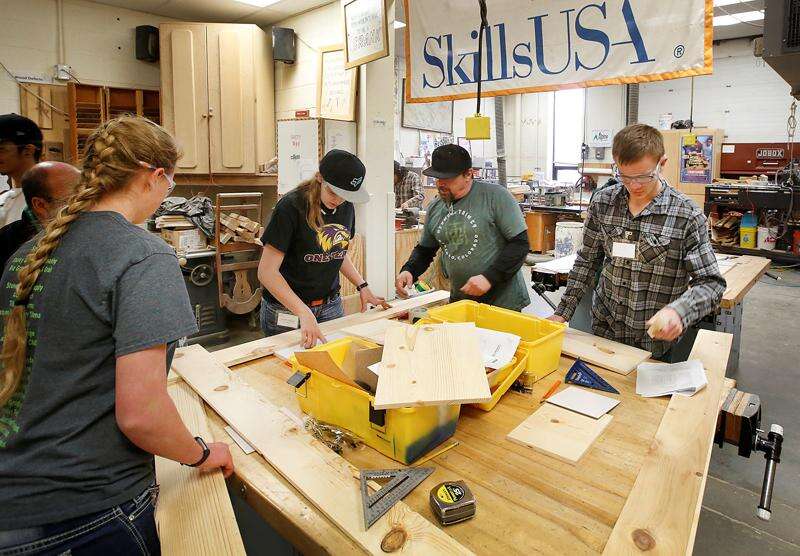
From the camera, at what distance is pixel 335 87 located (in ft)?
15.2

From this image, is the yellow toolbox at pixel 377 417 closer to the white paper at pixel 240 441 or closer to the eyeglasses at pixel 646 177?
the white paper at pixel 240 441

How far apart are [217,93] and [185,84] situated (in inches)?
12.2

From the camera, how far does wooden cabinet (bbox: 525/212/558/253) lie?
26.1 feet

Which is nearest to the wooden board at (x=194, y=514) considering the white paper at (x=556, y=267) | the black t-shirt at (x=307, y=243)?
the black t-shirt at (x=307, y=243)

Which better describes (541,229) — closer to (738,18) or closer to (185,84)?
(738,18)

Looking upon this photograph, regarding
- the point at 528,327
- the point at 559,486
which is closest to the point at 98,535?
the point at 559,486

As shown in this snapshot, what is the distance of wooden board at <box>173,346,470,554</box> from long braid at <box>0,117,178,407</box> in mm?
497

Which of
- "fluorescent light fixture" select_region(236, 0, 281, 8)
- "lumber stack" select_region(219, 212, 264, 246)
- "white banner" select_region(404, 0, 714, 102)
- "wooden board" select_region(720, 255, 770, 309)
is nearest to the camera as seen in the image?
"white banner" select_region(404, 0, 714, 102)

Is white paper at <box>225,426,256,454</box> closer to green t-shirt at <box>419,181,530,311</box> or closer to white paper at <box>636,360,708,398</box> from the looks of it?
white paper at <box>636,360,708,398</box>

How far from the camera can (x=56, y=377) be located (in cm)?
82

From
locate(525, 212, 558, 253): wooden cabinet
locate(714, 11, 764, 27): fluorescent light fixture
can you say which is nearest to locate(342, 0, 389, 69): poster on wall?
locate(525, 212, 558, 253): wooden cabinet

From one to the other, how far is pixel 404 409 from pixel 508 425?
0.34 meters

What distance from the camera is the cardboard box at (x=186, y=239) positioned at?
432 cm

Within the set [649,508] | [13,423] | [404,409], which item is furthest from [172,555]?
[649,508]
